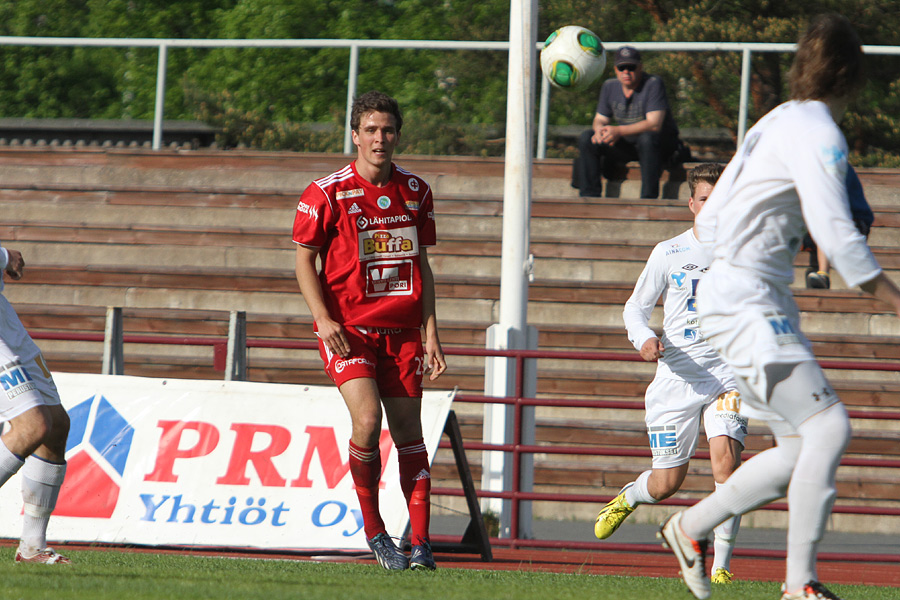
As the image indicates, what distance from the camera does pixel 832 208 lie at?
386cm

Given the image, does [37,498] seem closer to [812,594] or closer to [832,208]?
[812,594]

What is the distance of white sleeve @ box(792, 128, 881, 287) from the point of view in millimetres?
3863

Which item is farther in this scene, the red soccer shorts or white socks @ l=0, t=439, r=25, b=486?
the red soccer shorts

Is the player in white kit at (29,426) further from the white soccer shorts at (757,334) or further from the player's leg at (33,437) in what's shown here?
the white soccer shorts at (757,334)

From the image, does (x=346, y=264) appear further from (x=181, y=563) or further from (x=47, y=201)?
(x=47, y=201)

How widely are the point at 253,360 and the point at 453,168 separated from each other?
3649mm

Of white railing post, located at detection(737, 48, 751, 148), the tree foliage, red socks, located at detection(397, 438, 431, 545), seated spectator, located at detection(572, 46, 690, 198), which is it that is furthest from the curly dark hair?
the tree foliage

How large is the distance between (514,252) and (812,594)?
17.0 feet

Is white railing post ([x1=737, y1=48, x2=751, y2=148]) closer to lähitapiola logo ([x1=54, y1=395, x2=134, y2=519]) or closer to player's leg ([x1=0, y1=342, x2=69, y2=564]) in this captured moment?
lähitapiola logo ([x1=54, y1=395, x2=134, y2=519])

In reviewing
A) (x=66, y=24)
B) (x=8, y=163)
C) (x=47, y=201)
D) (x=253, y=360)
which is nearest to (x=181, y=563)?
(x=253, y=360)

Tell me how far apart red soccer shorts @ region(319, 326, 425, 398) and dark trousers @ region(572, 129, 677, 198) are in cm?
→ 653

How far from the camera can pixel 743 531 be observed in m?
9.66

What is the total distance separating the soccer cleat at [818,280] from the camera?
11391 mm

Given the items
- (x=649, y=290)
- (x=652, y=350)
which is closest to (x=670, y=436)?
(x=652, y=350)
